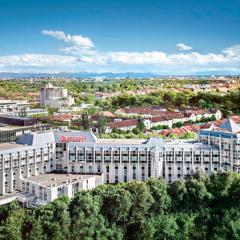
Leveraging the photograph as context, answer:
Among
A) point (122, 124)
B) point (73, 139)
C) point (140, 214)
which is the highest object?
point (73, 139)

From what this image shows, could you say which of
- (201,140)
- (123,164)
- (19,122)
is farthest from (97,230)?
(19,122)

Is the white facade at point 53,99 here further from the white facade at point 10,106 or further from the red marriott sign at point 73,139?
the red marriott sign at point 73,139

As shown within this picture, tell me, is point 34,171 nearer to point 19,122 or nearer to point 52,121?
point 19,122

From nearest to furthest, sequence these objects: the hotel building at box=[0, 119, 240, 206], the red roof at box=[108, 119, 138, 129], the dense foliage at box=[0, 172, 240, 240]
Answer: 1. the dense foliage at box=[0, 172, 240, 240]
2. the hotel building at box=[0, 119, 240, 206]
3. the red roof at box=[108, 119, 138, 129]

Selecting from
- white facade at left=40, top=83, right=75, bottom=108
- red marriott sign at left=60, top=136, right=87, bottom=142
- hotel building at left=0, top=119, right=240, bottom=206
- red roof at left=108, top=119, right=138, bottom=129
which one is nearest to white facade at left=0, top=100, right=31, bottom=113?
white facade at left=40, top=83, right=75, bottom=108

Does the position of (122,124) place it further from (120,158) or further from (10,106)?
(10,106)

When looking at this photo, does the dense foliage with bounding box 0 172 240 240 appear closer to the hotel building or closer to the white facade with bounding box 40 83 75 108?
the hotel building

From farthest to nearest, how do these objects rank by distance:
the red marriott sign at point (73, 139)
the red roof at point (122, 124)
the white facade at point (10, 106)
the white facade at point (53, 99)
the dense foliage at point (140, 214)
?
A: 1. the white facade at point (53, 99)
2. the white facade at point (10, 106)
3. the red roof at point (122, 124)
4. the red marriott sign at point (73, 139)
5. the dense foliage at point (140, 214)

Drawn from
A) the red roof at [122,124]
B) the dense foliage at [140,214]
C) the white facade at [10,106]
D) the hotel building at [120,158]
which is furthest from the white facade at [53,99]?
the dense foliage at [140,214]

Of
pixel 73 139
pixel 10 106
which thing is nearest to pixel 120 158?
pixel 73 139
